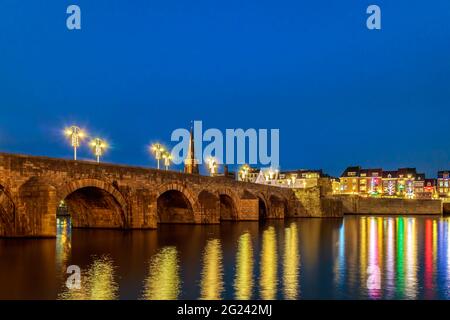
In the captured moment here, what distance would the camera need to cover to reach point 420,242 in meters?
32.6

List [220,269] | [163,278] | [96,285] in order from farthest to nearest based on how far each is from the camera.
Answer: [220,269], [163,278], [96,285]

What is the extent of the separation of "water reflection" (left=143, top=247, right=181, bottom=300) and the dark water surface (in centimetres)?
3

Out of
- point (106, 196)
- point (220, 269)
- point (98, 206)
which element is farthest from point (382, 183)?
point (220, 269)

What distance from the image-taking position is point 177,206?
151 feet

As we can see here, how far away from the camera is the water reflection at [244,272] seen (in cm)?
1468

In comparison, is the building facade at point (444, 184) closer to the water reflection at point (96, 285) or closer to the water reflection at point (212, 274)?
the water reflection at point (212, 274)

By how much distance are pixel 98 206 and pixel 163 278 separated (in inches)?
800

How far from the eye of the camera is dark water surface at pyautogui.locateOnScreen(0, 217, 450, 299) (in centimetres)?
1477

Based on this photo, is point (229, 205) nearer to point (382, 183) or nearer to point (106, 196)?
point (106, 196)

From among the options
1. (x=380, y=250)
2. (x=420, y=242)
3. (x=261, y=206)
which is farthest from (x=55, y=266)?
(x=261, y=206)

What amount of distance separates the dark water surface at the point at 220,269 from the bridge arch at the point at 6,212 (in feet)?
2.64

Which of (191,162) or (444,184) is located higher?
(191,162)

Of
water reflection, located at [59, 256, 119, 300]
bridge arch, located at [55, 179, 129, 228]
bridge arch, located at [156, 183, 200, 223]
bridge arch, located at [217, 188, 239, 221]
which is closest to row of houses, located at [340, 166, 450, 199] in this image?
bridge arch, located at [217, 188, 239, 221]
